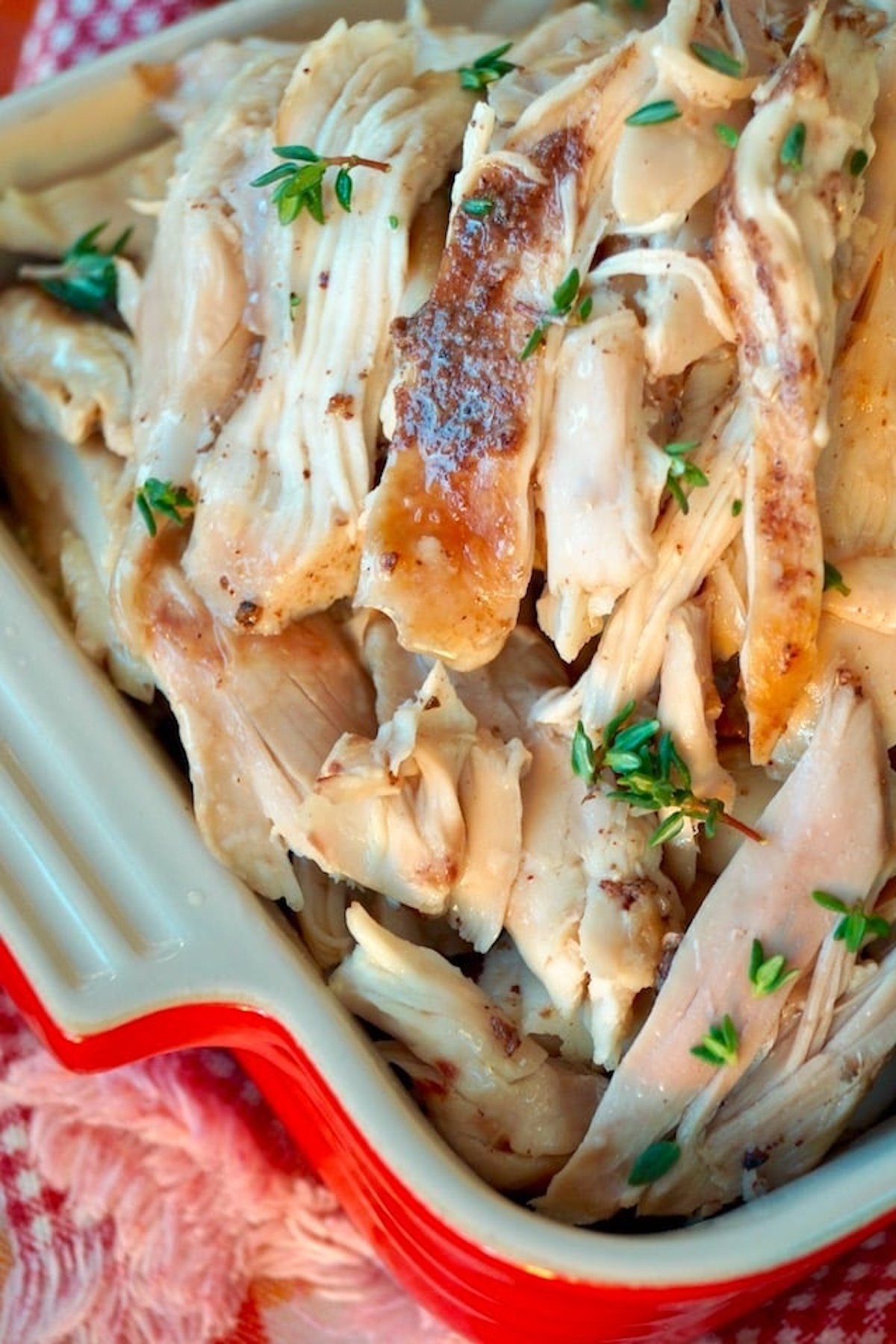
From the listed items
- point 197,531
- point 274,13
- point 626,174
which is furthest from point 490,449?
point 274,13

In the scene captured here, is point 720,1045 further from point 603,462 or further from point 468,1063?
point 603,462

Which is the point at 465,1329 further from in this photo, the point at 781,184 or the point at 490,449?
the point at 781,184

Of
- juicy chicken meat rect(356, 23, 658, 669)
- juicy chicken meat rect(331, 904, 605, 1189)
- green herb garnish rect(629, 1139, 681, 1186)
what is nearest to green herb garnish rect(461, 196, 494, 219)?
juicy chicken meat rect(356, 23, 658, 669)

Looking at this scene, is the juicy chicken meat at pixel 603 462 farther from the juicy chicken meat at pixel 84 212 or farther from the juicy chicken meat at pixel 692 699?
the juicy chicken meat at pixel 84 212

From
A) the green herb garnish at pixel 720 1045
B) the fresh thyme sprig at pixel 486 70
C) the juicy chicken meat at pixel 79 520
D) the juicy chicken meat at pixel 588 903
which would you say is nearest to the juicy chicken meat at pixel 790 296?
the juicy chicken meat at pixel 588 903

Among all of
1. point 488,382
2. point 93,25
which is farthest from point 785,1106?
point 93,25

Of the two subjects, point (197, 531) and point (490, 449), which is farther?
point (197, 531)

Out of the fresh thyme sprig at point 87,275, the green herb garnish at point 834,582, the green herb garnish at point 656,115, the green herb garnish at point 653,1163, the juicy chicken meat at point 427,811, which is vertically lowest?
the green herb garnish at point 653,1163
